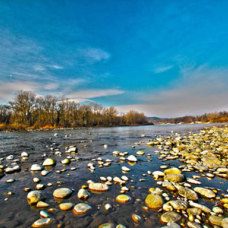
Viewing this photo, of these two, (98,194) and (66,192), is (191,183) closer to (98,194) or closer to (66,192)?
(98,194)

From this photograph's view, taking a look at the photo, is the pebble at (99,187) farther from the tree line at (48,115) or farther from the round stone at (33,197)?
the tree line at (48,115)

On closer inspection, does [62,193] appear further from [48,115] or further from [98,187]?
[48,115]

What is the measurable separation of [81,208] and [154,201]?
68.9 inches

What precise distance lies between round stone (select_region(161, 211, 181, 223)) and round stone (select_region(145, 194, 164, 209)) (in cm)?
35

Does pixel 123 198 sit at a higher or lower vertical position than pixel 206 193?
lower

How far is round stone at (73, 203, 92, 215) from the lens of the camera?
303 cm

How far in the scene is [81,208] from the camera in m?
3.11

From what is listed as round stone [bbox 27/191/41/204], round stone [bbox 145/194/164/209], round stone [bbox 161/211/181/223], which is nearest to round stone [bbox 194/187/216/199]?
round stone [bbox 145/194/164/209]

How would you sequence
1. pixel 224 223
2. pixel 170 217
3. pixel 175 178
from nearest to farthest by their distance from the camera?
pixel 224 223, pixel 170 217, pixel 175 178

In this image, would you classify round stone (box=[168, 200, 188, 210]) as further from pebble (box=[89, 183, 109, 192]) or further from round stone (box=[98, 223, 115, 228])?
pebble (box=[89, 183, 109, 192])

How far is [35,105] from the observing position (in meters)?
51.6

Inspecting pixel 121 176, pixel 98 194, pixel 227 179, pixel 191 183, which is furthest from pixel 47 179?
pixel 227 179

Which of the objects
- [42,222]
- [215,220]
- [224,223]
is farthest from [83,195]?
[224,223]

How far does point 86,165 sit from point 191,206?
14.9 ft
